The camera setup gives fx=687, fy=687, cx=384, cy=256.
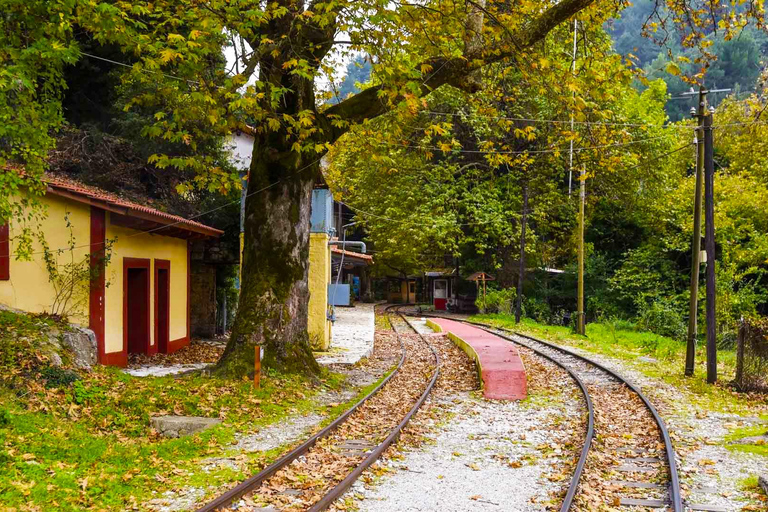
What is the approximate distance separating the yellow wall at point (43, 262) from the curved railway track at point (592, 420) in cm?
943

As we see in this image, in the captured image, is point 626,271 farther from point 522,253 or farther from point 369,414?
point 369,414

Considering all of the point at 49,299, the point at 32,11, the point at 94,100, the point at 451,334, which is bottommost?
the point at 451,334

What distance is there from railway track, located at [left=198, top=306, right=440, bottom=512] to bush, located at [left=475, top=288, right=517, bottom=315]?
938 inches

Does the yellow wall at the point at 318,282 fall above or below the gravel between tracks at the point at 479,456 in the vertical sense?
above

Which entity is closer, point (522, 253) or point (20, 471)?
point (20, 471)

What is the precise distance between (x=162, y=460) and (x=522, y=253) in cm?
2566

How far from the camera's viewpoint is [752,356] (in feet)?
43.4

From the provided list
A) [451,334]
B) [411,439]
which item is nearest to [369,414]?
[411,439]

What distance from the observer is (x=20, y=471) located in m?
6.38

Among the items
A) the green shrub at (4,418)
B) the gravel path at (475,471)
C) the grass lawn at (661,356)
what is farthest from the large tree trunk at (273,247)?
the grass lawn at (661,356)

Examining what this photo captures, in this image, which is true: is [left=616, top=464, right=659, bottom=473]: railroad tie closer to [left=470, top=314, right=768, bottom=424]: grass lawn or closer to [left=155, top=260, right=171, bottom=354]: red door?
[left=470, top=314, right=768, bottom=424]: grass lawn

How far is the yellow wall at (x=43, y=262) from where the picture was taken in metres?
11.7

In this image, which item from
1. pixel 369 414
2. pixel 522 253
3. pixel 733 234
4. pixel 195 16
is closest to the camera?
pixel 195 16

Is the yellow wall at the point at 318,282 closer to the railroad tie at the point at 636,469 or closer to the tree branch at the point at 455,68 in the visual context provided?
the tree branch at the point at 455,68
